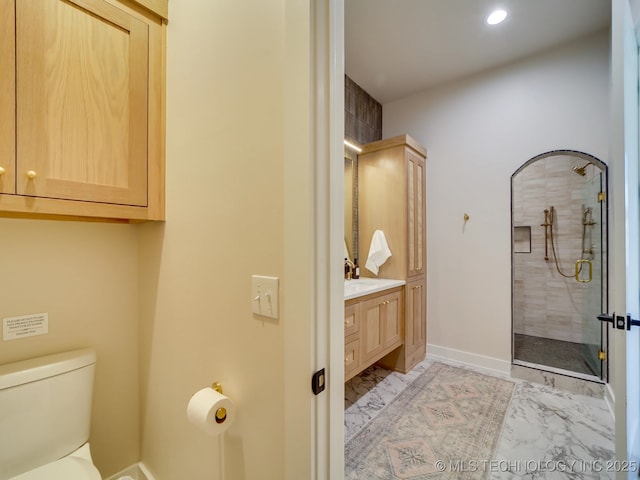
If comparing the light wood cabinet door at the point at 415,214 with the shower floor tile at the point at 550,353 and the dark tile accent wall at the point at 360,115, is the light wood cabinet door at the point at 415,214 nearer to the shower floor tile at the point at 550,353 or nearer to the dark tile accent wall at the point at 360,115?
the dark tile accent wall at the point at 360,115

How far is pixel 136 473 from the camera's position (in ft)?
4.57

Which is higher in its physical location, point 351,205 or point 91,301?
point 351,205

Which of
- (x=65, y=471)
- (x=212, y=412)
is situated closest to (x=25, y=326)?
(x=65, y=471)

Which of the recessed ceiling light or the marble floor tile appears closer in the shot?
the marble floor tile

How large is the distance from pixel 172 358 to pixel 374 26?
257cm

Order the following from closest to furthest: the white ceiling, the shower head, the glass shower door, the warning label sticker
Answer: the warning label sticker, the white ceiling, the glass shower door, the shower head

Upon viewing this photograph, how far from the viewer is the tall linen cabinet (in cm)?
A: 261

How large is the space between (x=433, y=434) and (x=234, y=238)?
183 cm

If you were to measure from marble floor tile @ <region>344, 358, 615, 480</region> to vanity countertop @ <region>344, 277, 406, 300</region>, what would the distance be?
87 centimetres

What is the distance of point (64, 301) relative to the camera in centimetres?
120

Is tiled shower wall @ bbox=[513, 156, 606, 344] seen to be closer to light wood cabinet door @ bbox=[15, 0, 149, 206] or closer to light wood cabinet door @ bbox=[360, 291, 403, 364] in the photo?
light wood cabinet door @ bbox=[360, 291, 403, 364]

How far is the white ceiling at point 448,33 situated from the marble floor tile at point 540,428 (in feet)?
9.47

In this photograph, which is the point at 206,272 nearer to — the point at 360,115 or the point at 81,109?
the point at 81,109

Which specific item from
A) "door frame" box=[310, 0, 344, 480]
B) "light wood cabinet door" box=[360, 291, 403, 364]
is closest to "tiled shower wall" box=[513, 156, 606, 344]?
"light wood cabinet door" box=[360, 291, 403, 364]
